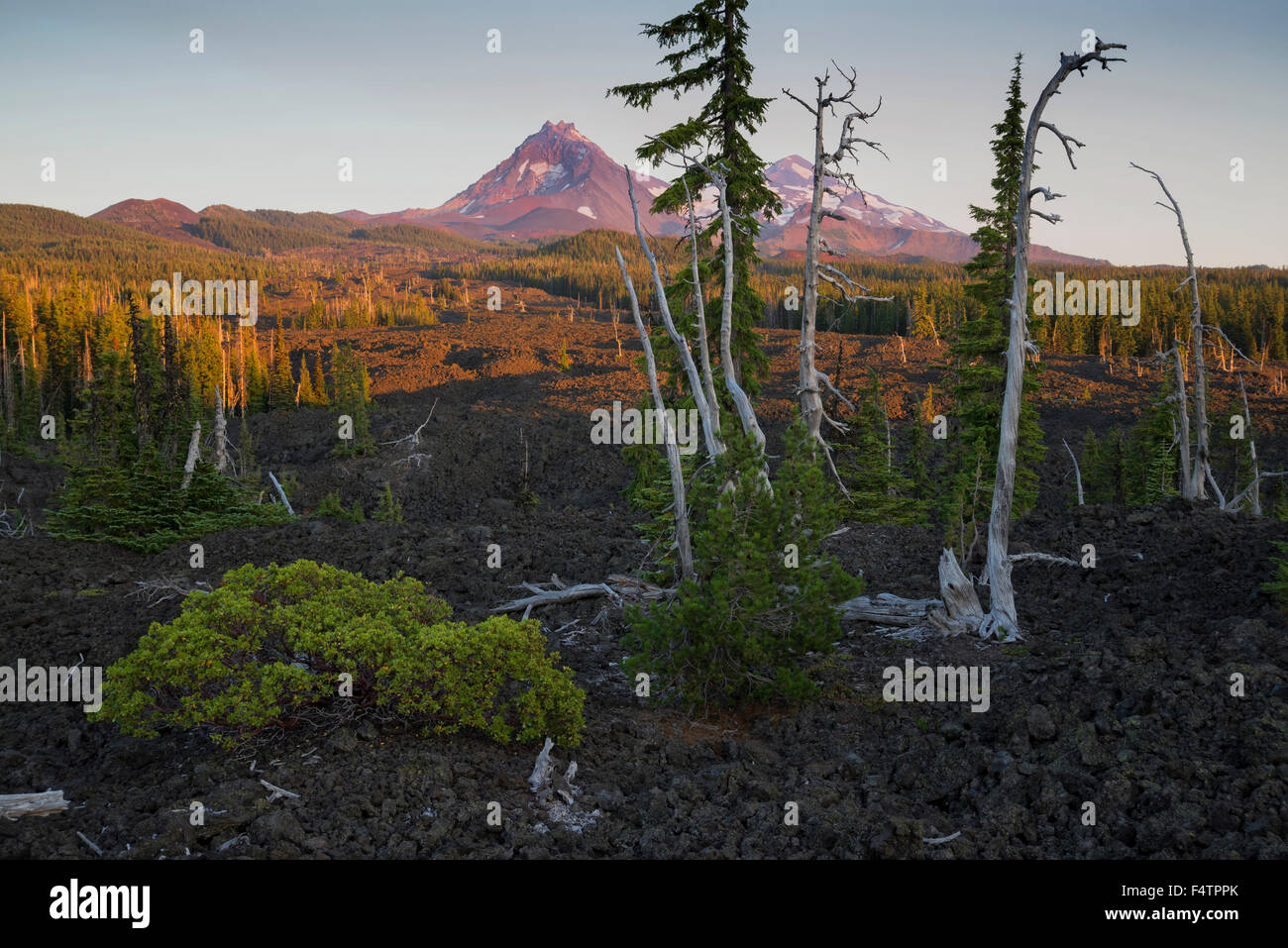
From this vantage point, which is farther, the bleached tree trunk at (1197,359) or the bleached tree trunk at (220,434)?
the bleached tree trunk at (220,434)

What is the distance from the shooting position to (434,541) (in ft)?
48.4

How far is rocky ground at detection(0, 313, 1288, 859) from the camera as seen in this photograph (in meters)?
5.11

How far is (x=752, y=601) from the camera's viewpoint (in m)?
7.66

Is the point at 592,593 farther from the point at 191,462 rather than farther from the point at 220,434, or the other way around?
the point at 220,434

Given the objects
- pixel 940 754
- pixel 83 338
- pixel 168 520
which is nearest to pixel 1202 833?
pixel 940 754

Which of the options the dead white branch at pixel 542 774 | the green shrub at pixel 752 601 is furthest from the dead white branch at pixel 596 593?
the dead white branch at pixel 542 774

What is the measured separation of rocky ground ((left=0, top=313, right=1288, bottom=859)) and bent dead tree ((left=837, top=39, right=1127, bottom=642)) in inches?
17.0

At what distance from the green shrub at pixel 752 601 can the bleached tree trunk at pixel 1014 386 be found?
2.32 meters

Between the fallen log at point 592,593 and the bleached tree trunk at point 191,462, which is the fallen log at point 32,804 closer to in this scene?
the fallen log at point 592,593

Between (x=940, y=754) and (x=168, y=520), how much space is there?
51.3 ft

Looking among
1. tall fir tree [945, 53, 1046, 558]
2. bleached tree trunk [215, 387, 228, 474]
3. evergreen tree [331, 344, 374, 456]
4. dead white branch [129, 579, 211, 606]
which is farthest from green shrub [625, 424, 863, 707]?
evergreen tree [331, 344, 374, 456]

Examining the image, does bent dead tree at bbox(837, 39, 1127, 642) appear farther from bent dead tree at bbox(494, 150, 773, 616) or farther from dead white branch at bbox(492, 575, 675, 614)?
dead white branch at bbox(492, 575, 675, 614)

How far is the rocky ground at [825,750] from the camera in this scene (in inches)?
201
